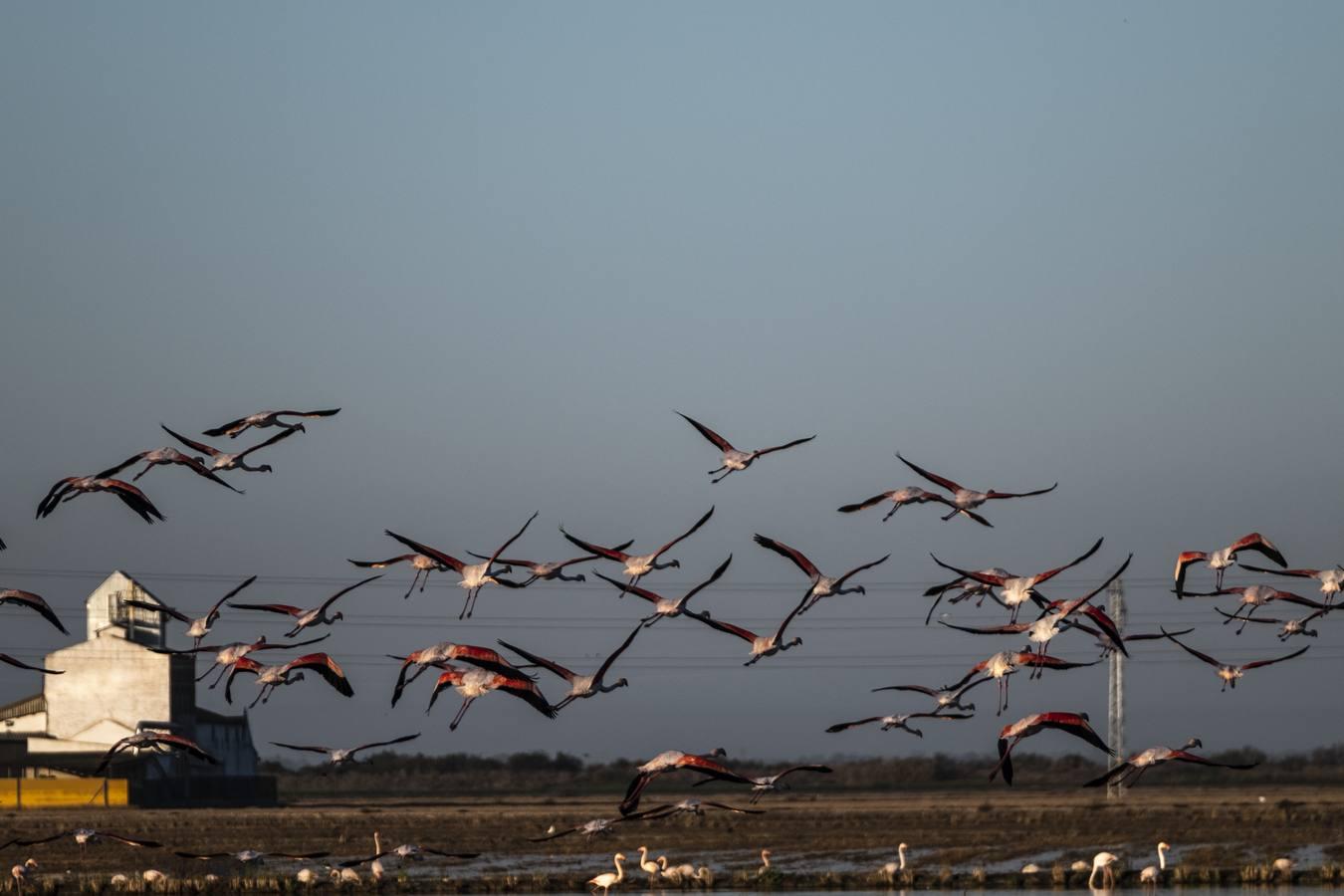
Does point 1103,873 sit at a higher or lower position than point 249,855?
lower

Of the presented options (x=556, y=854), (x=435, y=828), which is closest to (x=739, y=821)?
(x=435, y=828)

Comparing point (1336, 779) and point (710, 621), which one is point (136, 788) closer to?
point (710, 621)

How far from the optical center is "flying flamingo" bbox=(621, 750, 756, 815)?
83.1ft

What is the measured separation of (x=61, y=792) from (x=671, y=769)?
65.4m

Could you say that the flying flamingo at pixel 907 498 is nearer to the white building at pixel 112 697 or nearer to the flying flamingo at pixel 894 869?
the flying flamingo at pixel 894 869

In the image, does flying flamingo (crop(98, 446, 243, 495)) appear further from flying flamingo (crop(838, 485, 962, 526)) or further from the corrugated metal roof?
the corrugated metal roof

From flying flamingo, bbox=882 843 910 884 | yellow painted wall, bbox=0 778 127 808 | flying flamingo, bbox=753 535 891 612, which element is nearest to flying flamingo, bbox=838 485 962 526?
flying flamingo, bbox=753 535 891 612

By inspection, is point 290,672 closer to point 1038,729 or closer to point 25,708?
point 1038,729

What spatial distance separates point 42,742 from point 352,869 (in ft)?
159

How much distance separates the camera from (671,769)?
2789cm

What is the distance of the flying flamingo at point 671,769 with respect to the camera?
2534cm

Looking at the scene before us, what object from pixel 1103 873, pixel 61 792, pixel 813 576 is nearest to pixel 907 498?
pixel 813 576

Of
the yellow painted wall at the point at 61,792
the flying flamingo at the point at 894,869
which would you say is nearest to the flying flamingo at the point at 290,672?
the flying flamingo at the point at 894,869

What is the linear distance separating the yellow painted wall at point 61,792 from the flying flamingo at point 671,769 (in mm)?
63117
